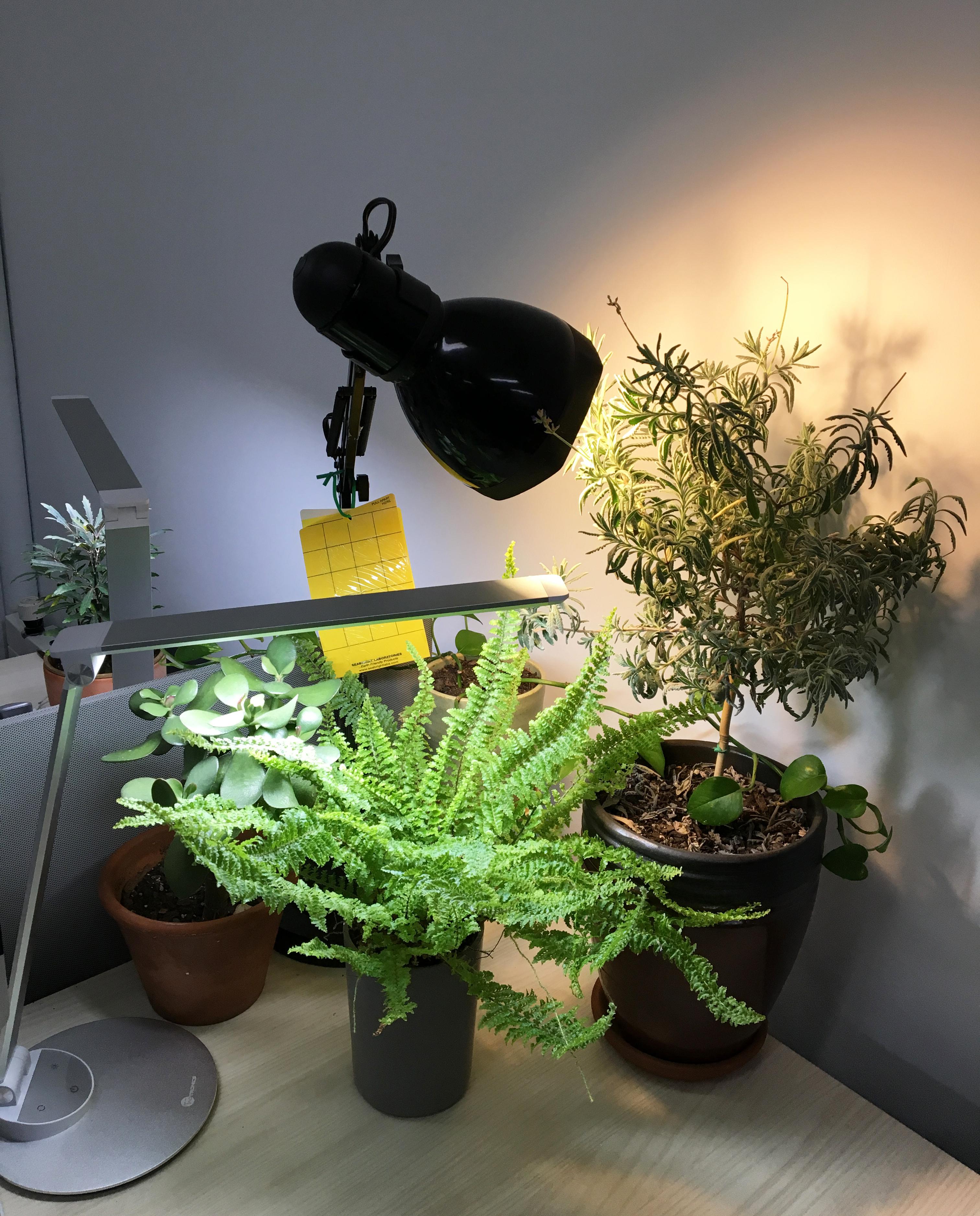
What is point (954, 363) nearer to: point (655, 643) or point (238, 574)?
point (655, 643)

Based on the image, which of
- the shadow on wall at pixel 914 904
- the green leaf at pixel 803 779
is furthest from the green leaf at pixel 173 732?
the shadow on wall at pixel 914 904

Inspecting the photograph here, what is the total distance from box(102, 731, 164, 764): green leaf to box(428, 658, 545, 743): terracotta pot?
0.30 metres

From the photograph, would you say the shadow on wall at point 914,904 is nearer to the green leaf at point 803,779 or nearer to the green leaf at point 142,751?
the green leaf at point 803,779

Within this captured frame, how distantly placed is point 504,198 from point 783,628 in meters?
0.73

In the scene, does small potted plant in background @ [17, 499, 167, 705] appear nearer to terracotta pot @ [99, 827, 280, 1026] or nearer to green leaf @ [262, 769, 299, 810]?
terracotta pot @ [99, 827, 280, 1026]

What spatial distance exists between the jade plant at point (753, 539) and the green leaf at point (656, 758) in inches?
2.3

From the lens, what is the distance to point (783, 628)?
732 millimetres

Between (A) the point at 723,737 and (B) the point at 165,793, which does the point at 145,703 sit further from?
(A) the point at 723,737

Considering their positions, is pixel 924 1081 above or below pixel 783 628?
below

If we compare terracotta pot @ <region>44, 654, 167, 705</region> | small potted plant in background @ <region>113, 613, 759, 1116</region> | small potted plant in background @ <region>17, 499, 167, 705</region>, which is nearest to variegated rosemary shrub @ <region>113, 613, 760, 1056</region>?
small potted plant in background @ <region>113, 613, 759, 1116</region>

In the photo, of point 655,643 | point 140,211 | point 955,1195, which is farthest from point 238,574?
point 955,1195

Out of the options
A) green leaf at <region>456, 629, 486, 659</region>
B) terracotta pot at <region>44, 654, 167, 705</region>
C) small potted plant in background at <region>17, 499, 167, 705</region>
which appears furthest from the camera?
small potted plant in background at <region>17, 499, 167, 705</region>

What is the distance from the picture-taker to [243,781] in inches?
27.9

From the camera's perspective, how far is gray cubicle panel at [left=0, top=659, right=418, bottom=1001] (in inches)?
31.6
